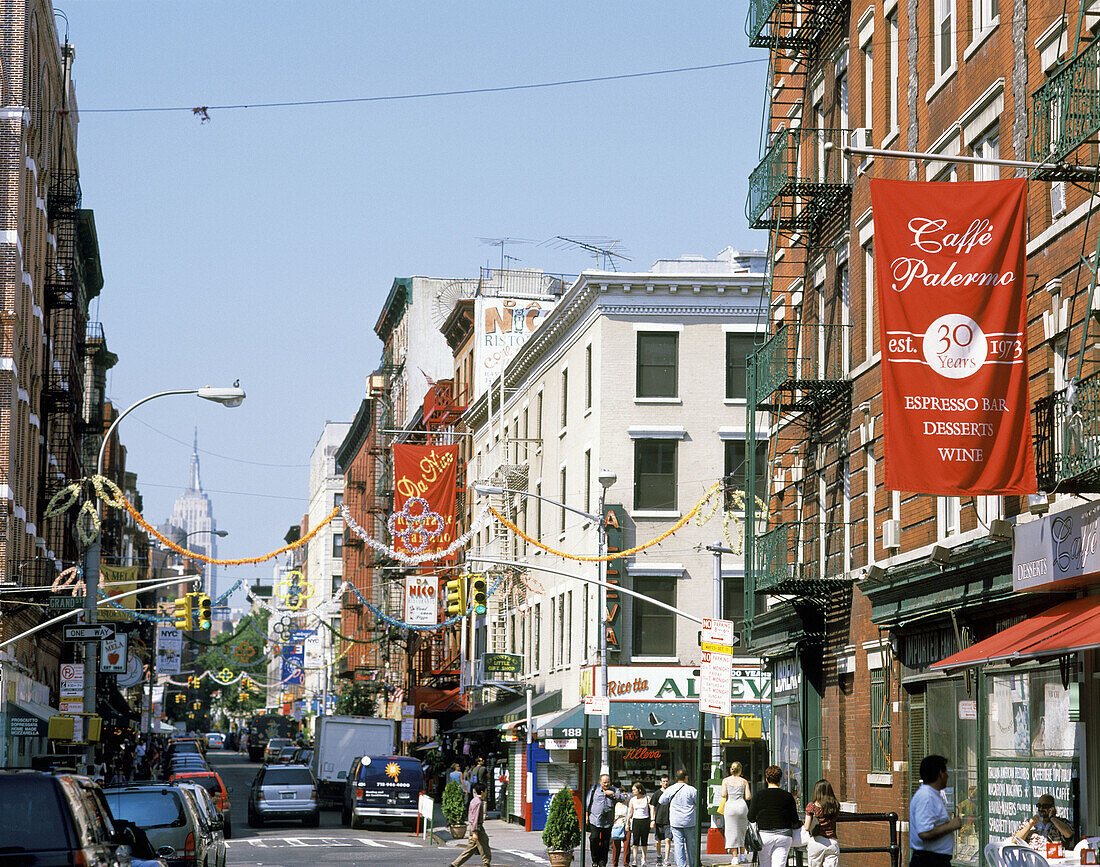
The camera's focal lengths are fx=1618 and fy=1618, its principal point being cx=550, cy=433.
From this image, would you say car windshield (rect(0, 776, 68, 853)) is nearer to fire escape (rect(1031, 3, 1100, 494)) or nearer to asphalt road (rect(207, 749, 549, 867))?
fire escape (rect(1031, 3, 1100, 494))

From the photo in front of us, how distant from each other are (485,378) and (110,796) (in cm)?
4459

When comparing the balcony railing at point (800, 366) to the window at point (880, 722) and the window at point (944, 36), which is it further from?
the window at point (944, 36)

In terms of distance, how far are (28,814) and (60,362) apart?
50829 mm

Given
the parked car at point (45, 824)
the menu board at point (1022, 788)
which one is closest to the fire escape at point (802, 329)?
the menu board at point (1022, 788)

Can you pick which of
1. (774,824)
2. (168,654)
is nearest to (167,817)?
(774,824)

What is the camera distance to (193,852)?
2108cm

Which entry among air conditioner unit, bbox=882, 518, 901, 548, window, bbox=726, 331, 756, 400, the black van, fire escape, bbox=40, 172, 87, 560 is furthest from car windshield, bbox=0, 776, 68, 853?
fire escape, bbox=40, 172, 87, 560

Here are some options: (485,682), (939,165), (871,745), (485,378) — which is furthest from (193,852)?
(485,378)

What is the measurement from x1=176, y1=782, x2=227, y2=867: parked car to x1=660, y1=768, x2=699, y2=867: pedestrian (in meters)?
7.44

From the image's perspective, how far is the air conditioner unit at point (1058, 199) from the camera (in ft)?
65.0

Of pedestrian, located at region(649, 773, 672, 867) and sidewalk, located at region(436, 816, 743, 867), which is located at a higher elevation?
pedestrian, located at region(649, 773, 672, 867)

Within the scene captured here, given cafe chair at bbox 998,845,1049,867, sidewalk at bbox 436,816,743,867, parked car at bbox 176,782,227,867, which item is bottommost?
sidewalk at bbox 436,816,743,867

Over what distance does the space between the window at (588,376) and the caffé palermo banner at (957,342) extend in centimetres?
3033

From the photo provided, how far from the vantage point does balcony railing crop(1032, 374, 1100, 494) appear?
16.8m
